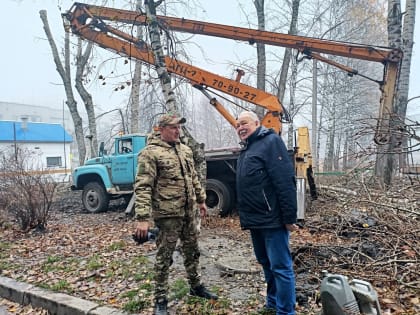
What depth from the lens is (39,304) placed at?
4176mm

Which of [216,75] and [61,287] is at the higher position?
[216,75]

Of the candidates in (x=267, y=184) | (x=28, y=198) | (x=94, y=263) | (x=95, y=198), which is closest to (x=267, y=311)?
(x=267, y=184)

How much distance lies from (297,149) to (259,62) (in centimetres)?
940

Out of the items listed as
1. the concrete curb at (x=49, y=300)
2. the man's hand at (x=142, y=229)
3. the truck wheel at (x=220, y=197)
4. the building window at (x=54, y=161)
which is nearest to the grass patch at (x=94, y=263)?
the concrete curb at (x=49, y=300)

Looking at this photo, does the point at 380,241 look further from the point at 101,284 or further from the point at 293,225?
the point at 101,284

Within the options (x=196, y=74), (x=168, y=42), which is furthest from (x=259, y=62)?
(x=168, y=42)

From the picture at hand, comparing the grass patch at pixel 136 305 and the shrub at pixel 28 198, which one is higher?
the shrub at pixel 28 198

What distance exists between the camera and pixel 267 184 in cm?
310

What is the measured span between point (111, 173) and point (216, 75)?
4027 mm

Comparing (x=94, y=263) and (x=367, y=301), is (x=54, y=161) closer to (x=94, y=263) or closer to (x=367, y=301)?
(x=94, y=263)

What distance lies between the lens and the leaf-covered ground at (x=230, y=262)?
366cm

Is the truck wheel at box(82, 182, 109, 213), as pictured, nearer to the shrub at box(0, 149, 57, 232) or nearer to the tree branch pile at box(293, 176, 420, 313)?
the shrub at box(0, 149, 57, 232)

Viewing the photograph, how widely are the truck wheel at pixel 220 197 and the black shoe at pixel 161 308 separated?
4991 millimetres

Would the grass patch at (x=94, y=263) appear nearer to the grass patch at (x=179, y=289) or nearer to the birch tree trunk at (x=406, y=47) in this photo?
the grass patch at (x=179, y=289)
